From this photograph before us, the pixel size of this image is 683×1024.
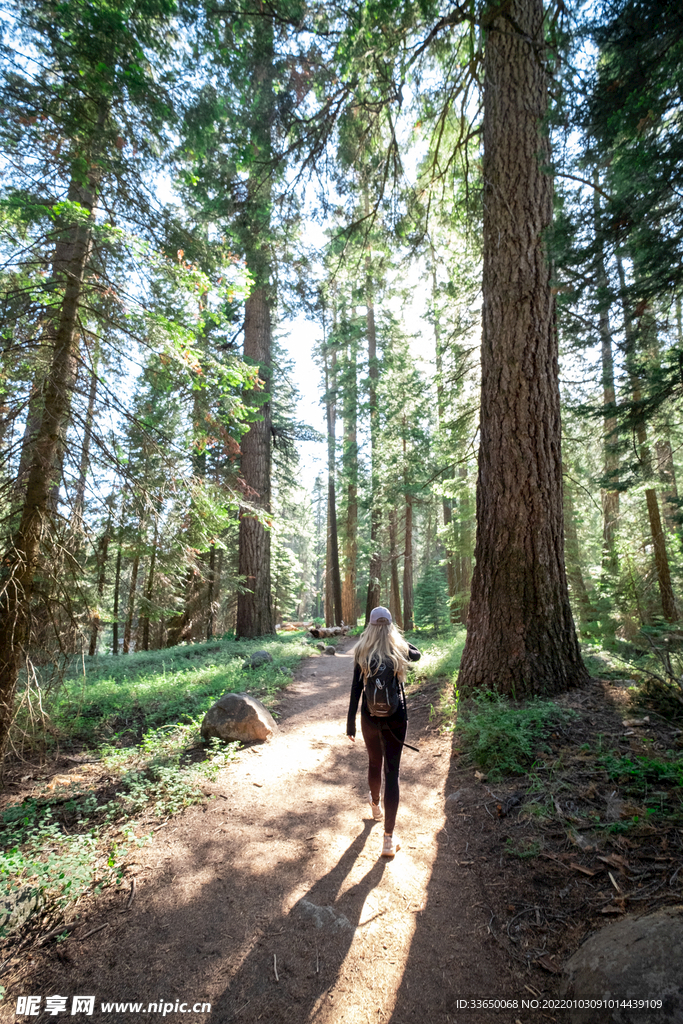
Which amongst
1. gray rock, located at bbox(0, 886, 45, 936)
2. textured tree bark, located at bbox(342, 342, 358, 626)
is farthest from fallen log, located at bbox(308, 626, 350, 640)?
gray rock, located at bbox(0, 886, 45, 936)

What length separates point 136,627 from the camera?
21125 millimetres

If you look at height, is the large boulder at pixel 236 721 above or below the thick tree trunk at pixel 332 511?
below

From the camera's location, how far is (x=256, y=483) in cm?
1298

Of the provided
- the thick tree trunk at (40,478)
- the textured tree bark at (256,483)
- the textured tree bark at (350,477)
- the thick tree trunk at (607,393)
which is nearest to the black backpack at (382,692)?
the thick tree trunk at (40,478)

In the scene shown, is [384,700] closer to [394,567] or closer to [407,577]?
[407,577]

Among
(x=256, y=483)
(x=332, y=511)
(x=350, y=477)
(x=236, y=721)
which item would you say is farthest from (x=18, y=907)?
(x=332, y=511)

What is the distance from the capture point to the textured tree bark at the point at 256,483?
12977 millimetres

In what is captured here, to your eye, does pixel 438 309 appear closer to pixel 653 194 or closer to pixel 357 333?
pixel 653 194

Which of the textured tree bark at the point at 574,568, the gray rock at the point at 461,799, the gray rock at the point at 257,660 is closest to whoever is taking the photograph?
the gray rock at the point at 461,799

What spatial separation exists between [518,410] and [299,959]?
581 centimetres

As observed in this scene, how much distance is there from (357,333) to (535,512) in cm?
1830

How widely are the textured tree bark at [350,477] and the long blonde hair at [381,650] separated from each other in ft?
53.3

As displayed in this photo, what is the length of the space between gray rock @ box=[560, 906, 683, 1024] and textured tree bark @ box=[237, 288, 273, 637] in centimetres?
1117

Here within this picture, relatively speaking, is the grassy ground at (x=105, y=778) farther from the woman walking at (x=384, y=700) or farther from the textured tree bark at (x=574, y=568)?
the textured tree bark at (x=574, y=568)
